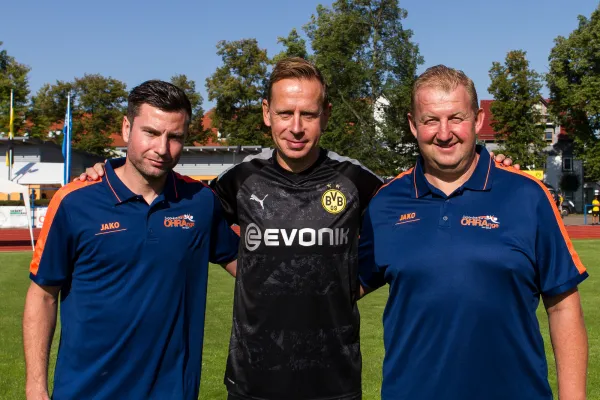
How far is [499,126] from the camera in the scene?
52.0m

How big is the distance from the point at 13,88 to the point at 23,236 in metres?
23.1

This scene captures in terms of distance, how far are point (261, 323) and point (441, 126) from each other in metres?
1.38

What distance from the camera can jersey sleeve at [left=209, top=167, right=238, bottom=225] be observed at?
144 inches

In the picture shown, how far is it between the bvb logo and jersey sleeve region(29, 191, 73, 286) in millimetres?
1329

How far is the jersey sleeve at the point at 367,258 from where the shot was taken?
321 centimetres

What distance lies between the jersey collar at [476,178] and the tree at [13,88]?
4805cm

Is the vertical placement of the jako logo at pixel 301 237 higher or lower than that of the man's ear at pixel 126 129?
lower

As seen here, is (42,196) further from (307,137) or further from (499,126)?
(307,137)

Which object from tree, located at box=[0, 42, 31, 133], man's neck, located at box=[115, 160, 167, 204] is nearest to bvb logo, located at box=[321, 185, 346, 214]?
man's neck, located at box=[115, 160, 167, 204]

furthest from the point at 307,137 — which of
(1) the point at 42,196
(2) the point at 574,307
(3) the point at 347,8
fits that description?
(3) the point at 347,8

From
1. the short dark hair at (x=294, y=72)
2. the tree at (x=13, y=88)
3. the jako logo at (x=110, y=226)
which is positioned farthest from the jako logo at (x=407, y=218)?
the tree at (x=13, y=88)

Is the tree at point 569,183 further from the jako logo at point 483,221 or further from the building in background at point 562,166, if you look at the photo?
the jako logo at point 483,221

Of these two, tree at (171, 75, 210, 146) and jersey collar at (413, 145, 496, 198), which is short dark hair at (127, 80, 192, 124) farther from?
tree at (171, 75, 210, 146)

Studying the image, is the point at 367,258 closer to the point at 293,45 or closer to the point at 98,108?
the point at 293,45
